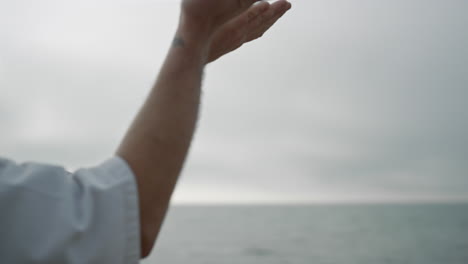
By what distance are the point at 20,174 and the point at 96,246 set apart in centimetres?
17

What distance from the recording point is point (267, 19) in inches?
46.5

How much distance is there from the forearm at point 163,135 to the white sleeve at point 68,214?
0.02 meters

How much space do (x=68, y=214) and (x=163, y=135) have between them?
0.18 metres

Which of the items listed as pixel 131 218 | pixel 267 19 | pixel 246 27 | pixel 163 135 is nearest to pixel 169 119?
pixel 163 135

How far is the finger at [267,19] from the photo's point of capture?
1.16 m

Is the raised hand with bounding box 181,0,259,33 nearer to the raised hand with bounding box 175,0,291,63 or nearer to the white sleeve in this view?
the raised hand with bounding box 175,0,291,63

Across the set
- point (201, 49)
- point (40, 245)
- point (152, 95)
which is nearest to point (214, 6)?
point (201, 49)

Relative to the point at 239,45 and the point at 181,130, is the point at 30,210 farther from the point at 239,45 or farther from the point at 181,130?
the point at 239,45

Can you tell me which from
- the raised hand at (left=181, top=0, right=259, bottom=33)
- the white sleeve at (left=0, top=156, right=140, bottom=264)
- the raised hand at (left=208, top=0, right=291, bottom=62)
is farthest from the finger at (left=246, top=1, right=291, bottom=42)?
the white sleeve at (left=0, top=156, right=140, bottom=264)

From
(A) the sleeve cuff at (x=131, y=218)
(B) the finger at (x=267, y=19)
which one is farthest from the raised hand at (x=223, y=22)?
(A) the sleeve cuff at (x=131, y=218)

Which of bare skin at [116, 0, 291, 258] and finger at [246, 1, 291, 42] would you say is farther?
finger at [246, 1, 291, 42]

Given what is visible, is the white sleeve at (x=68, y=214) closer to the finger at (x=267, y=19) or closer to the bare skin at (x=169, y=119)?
the bare skin at (x=169, y=119)

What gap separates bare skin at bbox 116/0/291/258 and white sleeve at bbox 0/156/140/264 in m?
0.03

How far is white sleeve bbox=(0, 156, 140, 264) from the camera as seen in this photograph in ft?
2.40
